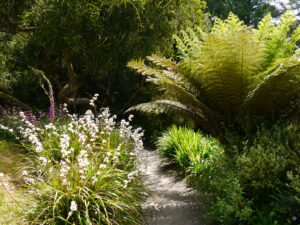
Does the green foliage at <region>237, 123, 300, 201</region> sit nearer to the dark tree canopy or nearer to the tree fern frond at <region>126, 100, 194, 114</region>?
the tree fern frond at <region>126, 100, 194, 114</region>

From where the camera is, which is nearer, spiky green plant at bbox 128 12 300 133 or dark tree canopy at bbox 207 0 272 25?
spiky green plant at bbox 128 12 300 133

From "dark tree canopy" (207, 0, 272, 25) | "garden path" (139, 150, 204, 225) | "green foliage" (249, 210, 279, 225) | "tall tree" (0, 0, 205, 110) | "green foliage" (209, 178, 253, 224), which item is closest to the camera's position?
"green foliage" (249, 210, 279, 225)

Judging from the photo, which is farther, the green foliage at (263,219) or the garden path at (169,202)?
the garden path at (169,202)

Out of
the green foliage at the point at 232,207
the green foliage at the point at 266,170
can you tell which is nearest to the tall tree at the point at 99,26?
the green foliage at the point at 266,170

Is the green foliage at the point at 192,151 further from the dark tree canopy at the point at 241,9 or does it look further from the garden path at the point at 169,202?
the dark tree canopy at the point at 241,9

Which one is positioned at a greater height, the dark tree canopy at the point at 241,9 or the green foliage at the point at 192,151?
the dark tree canopy at the point at 241,9

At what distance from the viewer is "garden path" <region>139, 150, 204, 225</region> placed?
2833mm

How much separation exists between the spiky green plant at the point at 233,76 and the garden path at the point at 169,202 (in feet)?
3.42

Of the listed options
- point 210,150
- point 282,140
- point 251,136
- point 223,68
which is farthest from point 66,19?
point 282,140

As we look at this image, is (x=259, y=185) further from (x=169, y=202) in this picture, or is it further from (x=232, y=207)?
(x=169, y=202)

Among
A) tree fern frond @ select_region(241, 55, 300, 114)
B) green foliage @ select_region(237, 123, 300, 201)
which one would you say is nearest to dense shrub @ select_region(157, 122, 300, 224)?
green foliage @ select_region(237, 123, 300, 201)

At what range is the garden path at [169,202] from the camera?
2833 mm

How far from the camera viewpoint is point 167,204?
10.5 ft

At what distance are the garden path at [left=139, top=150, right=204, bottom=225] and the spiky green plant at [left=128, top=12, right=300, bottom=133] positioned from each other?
3.42 ft
